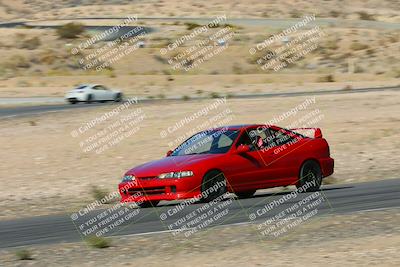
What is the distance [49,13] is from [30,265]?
10575 centimetres

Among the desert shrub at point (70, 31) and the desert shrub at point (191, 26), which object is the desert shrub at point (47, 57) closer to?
the desert shrub at point (70, 31)

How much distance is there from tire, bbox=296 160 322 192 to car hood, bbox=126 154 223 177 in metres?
1.88

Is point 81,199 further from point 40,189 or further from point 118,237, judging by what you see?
point 118,237

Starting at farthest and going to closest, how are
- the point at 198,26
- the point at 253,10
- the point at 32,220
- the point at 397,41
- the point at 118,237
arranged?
the point at 253,10 < the point at 198,26 < the point at 397,41 < the point at 32,220 < the point at 118,237

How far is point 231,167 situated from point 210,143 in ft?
A: 3.07

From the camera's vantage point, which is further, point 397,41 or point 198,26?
point 198,26

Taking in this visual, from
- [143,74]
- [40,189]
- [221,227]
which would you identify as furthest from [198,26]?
[221,227]

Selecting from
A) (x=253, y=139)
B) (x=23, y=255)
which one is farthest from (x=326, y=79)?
(x=23, y=255)

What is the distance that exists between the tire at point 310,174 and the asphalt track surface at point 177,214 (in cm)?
20

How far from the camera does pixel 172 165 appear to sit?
1677cm

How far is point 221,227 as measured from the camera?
534 inches

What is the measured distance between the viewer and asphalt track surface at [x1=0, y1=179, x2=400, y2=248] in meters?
13.7

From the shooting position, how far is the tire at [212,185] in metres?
16.4

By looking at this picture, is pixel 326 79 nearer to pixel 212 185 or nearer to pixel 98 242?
pixel 212 185
